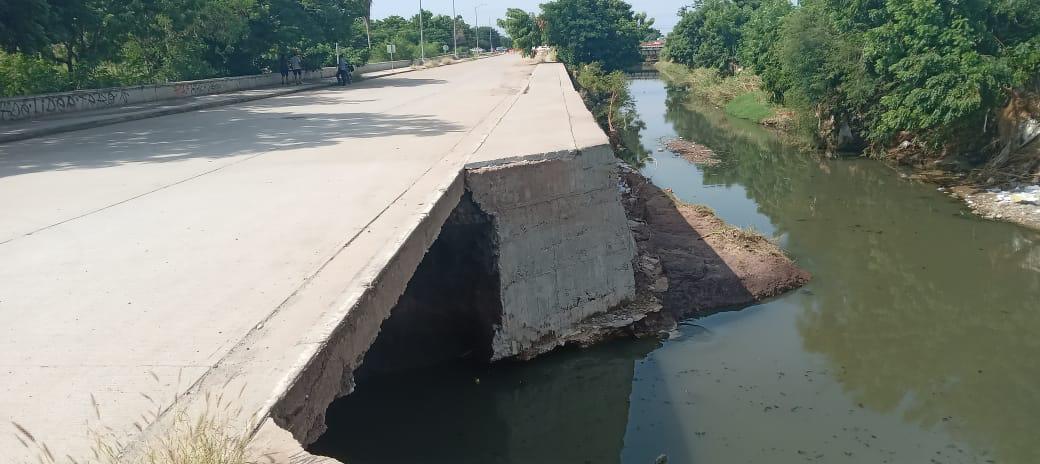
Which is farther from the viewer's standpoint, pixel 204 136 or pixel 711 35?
pixel 711 35

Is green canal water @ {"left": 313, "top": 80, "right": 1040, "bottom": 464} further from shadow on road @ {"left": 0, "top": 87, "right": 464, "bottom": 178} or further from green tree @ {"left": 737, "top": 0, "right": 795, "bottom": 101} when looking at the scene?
green tree @ {"left": 737, "top": 0, "right": 795, "bottom": 101}

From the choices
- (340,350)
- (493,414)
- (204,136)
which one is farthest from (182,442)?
(204,136)

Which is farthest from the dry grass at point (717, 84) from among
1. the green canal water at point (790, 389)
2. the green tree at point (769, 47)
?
the green canal water at point (790, 389)

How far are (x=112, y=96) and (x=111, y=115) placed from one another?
2.93m

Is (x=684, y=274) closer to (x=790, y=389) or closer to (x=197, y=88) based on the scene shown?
(x=790, y=389)

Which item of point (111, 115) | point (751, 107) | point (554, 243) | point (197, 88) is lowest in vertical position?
point (554, 243)

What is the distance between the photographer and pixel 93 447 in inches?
119

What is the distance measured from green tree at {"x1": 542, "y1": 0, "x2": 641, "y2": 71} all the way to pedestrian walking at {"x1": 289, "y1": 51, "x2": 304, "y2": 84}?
17.4 meters

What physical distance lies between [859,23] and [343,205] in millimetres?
18699

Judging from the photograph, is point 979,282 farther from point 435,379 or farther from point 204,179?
point 204,179

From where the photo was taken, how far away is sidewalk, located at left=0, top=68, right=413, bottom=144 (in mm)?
13905

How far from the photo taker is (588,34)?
140 ft

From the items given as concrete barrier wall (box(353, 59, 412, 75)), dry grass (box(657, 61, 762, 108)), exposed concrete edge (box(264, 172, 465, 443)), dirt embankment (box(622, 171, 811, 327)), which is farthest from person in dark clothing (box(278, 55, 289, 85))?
exposed concrete edge (box(264, 172, 465, 443))

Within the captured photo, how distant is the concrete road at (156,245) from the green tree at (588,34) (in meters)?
31.9
